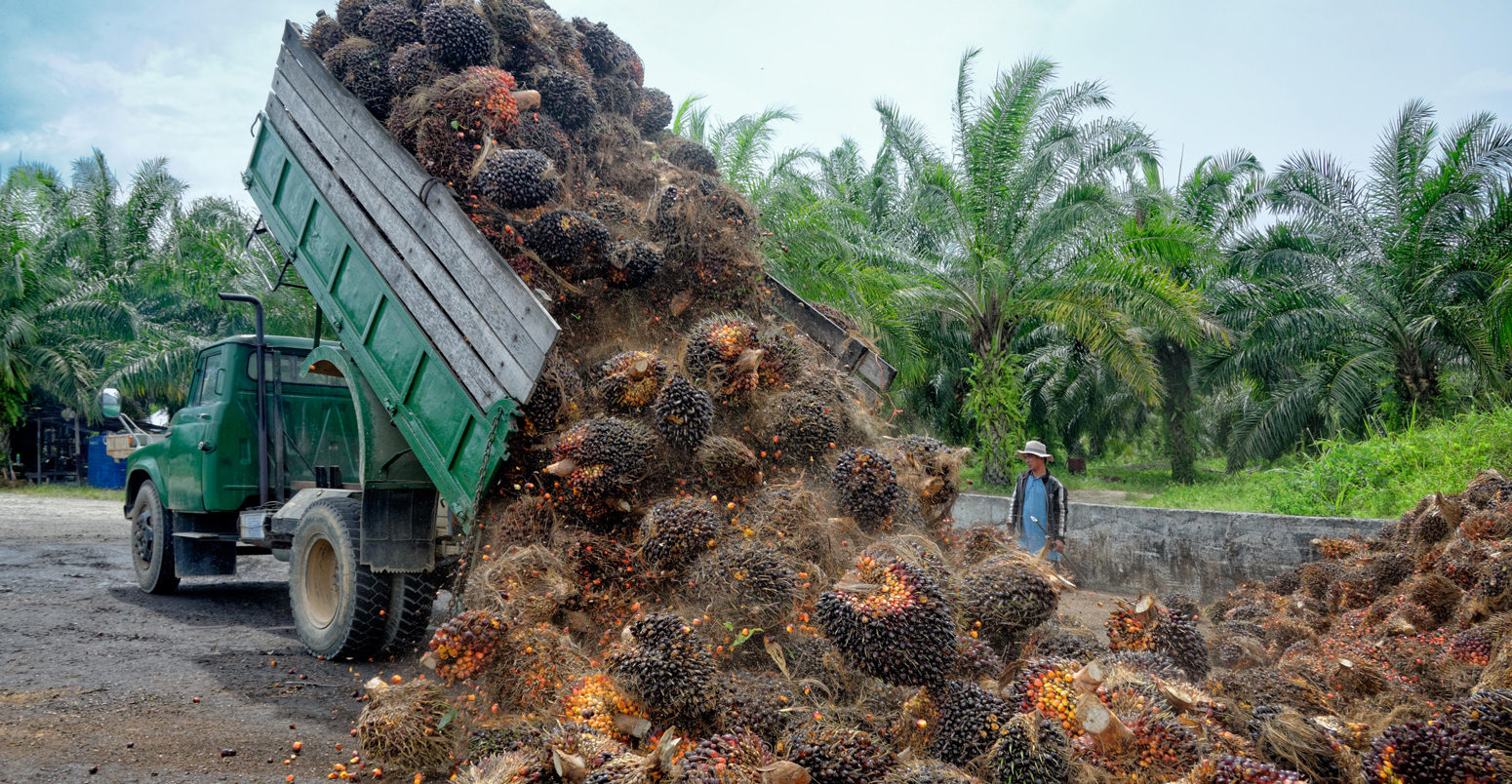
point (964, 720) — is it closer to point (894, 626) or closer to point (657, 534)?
point (894, 626)

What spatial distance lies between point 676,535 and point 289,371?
4.85 metres

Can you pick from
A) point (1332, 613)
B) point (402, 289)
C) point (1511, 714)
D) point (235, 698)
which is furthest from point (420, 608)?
point (1332, 613)

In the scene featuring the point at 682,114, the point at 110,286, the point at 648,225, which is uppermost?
the point at 682,114

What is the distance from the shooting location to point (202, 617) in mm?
6902

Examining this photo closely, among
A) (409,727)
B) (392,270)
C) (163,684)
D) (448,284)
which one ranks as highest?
(392,270)

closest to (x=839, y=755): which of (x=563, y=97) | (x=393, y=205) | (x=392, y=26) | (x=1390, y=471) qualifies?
(x=393, y=205)

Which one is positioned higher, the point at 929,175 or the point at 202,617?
the point at 929,175

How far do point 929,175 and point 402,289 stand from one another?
9.80 m

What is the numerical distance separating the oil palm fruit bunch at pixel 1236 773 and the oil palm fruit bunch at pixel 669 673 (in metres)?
1.53

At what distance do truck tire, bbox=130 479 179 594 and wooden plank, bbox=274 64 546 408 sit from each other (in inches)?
152

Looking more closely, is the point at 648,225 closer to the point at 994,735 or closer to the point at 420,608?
the point at 420,608

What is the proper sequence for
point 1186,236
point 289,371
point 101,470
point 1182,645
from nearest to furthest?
point 1182,645 < point 289,371 < point 1186,236 < point 101,470

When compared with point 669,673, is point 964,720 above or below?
below

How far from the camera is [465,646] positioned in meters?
3.48
